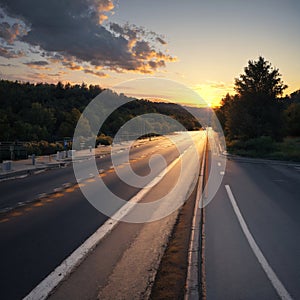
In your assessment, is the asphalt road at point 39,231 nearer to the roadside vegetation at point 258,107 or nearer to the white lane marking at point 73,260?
the white lane marking at point 73,260

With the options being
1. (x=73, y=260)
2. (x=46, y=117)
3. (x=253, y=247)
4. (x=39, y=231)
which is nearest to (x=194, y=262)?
(x=253, y=247)

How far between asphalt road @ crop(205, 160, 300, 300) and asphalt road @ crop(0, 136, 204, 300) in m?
2.80

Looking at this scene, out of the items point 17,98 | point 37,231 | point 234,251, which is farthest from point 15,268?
point 17,98

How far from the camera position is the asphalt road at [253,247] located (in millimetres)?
4766

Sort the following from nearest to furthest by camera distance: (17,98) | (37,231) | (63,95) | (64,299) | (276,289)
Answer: (64,299), (276,289), (37,231), (17,98), (63,95)

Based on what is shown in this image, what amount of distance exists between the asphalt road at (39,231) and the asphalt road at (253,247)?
9.17 ft

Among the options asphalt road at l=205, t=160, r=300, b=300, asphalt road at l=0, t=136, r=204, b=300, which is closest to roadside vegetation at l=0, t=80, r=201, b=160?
asphalt road at l=0, t=136, r=204, b=300

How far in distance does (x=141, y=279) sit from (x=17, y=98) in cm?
9202

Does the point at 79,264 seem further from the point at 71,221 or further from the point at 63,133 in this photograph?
the point at 63,133

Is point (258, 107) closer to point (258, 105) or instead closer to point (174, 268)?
point (258, 105)

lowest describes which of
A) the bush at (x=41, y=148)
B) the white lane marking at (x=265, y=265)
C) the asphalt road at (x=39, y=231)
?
the asphalt road at (x=39, y=231)

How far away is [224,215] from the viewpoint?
9070 mm

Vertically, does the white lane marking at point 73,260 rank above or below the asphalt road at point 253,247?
below

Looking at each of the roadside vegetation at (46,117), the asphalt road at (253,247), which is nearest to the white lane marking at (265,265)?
the asphalt road at (253,247)
